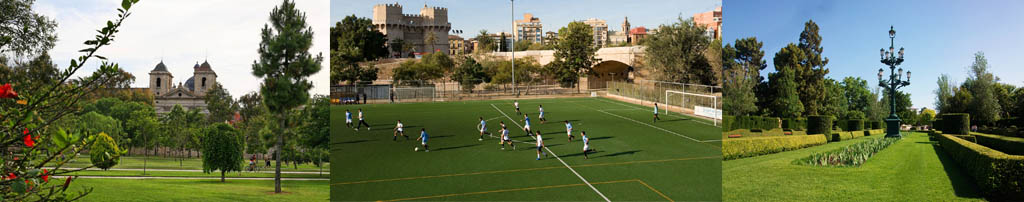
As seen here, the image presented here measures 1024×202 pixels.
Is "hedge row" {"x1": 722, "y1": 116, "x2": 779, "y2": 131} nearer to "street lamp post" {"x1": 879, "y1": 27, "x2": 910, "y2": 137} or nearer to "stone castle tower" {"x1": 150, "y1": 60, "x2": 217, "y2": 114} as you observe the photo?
"street lamp post" {"x1": 879, "y1": 27, "x2": 910, "y2": 137}

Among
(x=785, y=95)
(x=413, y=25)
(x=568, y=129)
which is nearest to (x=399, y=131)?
(x=413, y=25)

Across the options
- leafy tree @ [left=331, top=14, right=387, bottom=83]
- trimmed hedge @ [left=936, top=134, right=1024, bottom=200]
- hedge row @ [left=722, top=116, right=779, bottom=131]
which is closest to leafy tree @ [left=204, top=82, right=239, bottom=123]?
leafy tree @ [left=331, top=14, right=387, bottom=83]

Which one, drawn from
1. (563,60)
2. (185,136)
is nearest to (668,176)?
(563,60)

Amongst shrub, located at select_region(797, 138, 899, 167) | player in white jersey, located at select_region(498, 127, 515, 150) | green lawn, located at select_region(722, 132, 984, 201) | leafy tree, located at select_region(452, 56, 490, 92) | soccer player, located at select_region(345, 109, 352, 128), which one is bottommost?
green lawn, located at select_region(722, 132, 984, 201)

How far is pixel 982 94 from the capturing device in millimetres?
10867

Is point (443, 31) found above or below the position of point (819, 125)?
above

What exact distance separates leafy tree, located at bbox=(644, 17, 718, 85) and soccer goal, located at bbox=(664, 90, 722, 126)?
0.94ft

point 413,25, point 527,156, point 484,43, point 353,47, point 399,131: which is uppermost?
point 413,25

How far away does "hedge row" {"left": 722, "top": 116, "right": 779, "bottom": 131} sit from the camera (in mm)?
11535

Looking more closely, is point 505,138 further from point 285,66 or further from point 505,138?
point 285,66

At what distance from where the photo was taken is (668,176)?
8.38 m

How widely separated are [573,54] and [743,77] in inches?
200

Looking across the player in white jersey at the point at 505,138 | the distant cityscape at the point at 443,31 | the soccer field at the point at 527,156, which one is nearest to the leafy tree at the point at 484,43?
the distant cityscape at the point at 443,31

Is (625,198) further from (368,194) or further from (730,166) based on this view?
(368,194)
